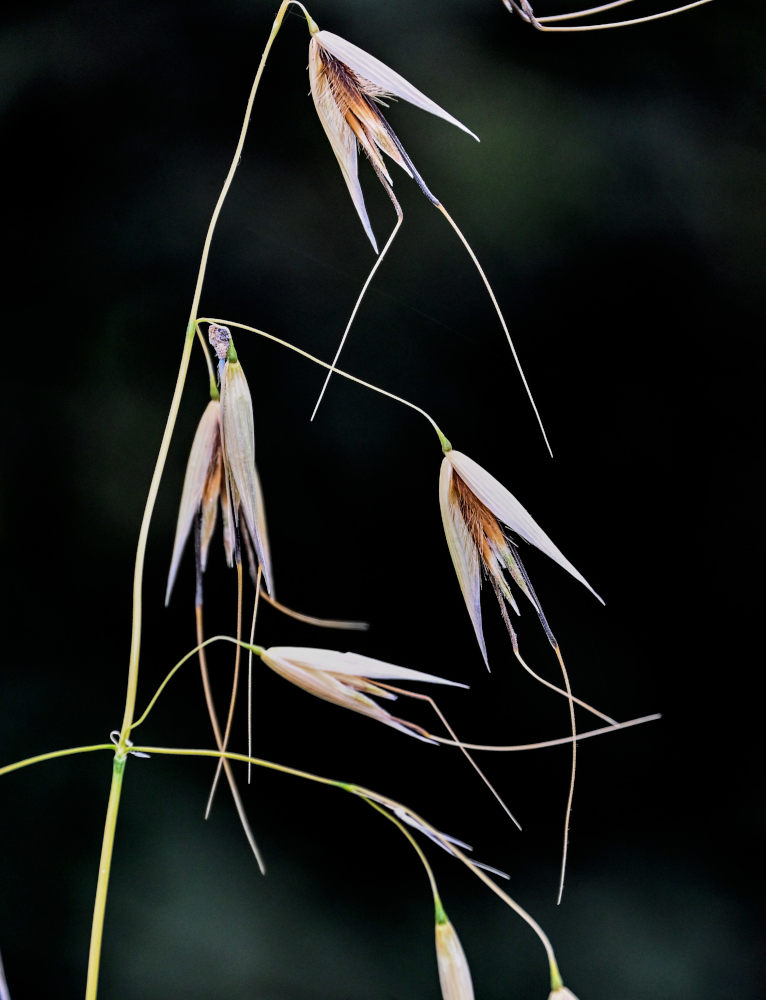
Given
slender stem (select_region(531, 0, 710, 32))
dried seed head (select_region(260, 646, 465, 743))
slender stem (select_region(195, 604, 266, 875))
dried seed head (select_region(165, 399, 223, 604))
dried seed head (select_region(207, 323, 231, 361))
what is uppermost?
slender stem (select_region(531, 0, 710, 32))

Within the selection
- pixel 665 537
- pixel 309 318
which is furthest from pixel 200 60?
pixel 665 537

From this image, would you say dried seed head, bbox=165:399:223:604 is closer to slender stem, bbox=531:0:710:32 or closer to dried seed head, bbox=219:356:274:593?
dried seed head, bbox=219:356:274:593

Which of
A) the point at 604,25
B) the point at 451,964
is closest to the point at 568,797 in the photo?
the point at 451,964

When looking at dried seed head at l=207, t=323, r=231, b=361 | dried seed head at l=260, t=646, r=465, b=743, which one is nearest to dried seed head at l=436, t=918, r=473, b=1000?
dried seed head at l=260, t=646, r=465, b=743

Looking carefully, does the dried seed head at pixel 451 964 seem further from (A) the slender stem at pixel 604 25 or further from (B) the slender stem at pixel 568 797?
(A) the slender stem at pixel 604 25

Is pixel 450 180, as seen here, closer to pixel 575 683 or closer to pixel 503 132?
pixel 503 132

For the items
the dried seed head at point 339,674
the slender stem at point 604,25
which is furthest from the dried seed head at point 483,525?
the slender stem at point 604,25
